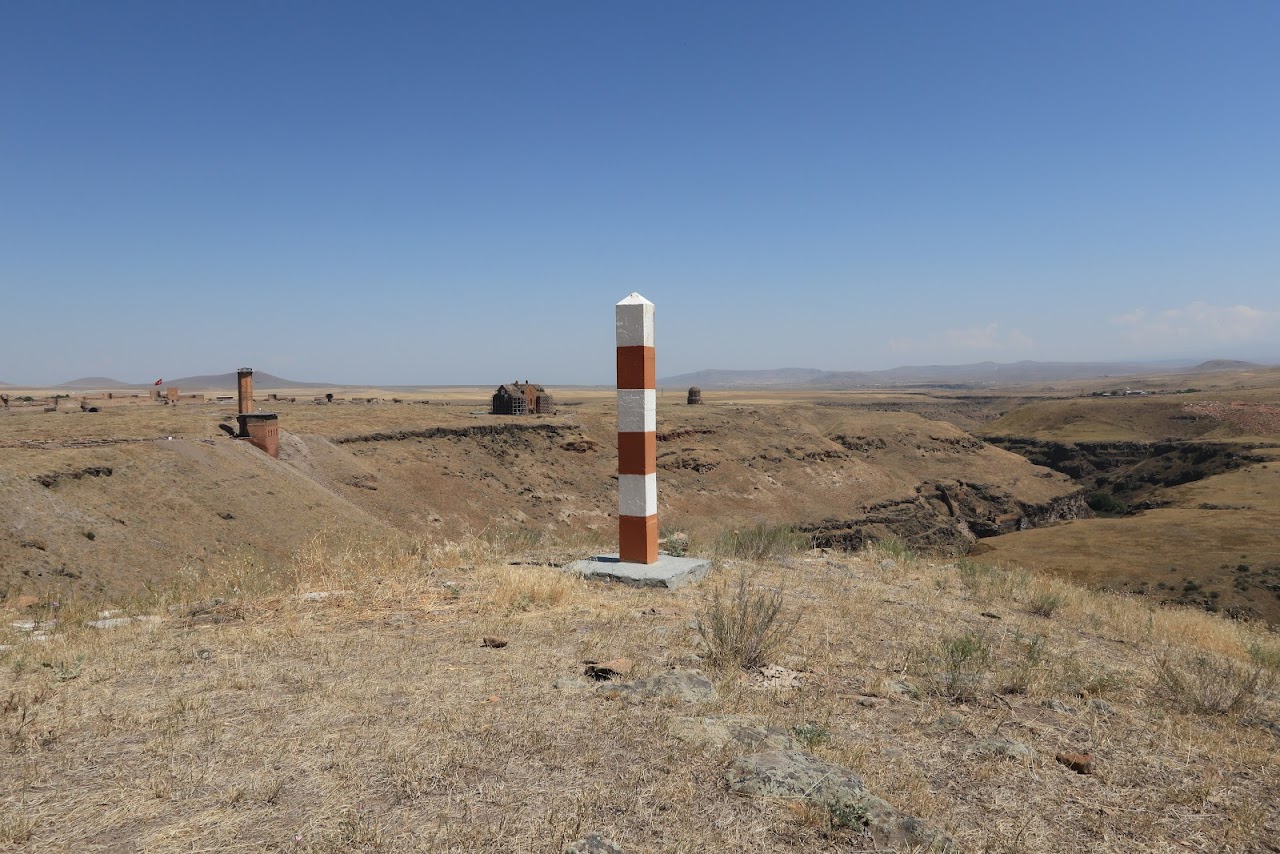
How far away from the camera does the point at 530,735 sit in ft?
13.3

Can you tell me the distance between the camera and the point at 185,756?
372 centimetres

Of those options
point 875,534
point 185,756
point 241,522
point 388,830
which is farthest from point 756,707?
point 875,534

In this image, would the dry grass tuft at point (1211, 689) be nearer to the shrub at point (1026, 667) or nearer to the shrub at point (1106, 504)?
the shrub at point (1026, 667)

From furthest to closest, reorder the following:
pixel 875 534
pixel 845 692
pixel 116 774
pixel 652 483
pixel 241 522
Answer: pixel 875 534 → pixel 241 522 → pixel 652 483 → pixel 845 692 → pixel 116 774

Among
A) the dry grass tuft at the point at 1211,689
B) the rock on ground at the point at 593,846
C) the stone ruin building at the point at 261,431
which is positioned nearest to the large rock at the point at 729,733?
the rock on ground at the point at 593,846

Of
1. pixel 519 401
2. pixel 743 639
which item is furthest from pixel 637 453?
pixel 519 401

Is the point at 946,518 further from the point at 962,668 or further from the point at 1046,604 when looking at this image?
the point at 962,668

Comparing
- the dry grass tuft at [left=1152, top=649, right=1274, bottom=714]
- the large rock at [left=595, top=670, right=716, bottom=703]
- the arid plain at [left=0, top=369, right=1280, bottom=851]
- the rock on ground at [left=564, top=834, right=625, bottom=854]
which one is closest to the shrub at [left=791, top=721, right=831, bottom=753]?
the arid plain at [left=0, top=369, right=1280, bottom=851]

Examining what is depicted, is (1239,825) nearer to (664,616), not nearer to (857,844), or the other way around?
(857,844)

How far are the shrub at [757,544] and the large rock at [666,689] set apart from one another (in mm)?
6482

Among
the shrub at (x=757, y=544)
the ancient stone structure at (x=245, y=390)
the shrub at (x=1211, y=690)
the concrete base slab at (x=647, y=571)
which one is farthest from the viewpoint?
the ancient stone structure at (x=245, y=390)

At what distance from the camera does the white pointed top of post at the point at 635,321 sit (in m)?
9.23

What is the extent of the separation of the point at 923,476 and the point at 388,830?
45.8m

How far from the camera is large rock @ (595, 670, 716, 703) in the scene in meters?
4.73
